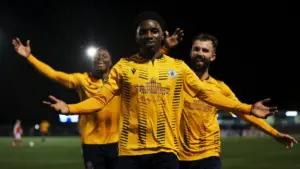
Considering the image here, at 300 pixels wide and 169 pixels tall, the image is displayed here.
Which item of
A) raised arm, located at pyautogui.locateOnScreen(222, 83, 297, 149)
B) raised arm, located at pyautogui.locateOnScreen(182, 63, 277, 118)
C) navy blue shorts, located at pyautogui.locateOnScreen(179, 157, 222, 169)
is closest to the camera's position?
raised arm, located at pyautogui.locateOnScreen(182, 63, 277, 118)

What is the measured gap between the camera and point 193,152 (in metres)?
7.38

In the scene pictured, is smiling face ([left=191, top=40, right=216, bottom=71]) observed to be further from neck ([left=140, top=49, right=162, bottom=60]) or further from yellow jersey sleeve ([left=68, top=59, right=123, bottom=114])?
yellow jersey sleeve ([left=68, top=59, right=123, bottom=114])

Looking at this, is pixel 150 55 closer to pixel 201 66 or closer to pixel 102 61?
pixel 201 66

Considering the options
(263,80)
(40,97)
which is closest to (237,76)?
(263,80)

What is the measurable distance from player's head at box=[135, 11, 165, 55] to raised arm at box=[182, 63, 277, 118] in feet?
1.26

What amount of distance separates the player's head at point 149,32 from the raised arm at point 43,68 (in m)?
3.26

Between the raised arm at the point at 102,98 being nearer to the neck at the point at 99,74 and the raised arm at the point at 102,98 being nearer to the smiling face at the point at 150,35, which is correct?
the smiling face at the point at 150,35

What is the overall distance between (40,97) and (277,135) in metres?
88.5

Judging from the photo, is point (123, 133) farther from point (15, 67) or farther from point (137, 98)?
point (15, 67)

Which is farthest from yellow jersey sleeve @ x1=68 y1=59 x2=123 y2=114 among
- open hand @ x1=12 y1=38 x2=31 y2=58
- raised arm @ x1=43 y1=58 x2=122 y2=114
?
open hand @ x1=12 y1=38 x2=31 y2=58

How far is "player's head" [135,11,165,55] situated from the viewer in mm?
5539

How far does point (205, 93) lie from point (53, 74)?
11.9 feet

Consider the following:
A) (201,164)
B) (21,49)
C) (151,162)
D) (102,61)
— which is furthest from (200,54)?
(21,49)

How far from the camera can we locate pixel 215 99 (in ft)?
19.1
